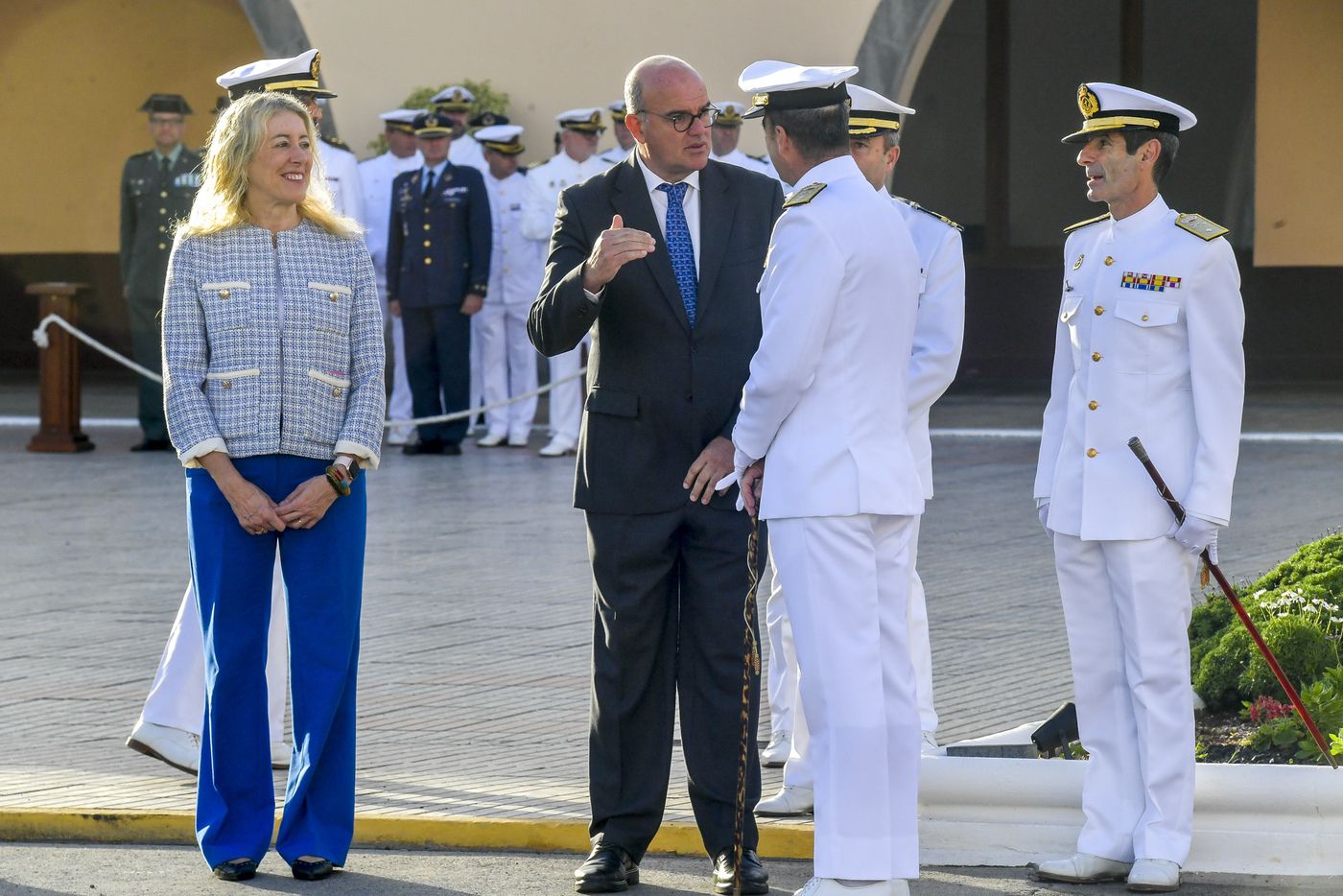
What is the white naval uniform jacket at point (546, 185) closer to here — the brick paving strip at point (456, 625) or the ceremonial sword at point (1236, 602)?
the brick paving strip at point (456, 625)

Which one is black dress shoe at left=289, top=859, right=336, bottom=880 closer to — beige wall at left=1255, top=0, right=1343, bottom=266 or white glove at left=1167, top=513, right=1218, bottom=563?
white glove at left=1167, top=513, right=1218, bottom=563

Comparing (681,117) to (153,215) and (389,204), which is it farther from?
(389,204)

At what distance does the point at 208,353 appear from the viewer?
502 centimetres

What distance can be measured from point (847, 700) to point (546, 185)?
10418mm

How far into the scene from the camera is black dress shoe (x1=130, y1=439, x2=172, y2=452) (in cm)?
1448

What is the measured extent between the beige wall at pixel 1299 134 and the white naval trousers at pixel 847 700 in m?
14.7

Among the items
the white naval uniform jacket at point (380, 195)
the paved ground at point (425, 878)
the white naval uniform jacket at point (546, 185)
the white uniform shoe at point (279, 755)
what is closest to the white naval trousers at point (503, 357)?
the white naval uniform jacket at point (546, 185)

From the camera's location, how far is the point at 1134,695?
4.84 m

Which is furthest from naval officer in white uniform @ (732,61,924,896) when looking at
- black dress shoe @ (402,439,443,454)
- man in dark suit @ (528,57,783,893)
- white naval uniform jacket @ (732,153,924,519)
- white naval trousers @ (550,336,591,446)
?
black dress shoe @ (402,439,443,454)

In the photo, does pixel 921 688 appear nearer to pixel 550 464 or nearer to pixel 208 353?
pixel 208 353

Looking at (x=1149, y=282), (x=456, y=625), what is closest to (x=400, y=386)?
(x=456, y=625)

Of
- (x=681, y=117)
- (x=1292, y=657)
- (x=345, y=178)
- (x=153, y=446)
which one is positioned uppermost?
(x=681, y=117)

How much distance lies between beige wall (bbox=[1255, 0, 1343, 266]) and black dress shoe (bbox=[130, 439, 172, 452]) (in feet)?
31.7

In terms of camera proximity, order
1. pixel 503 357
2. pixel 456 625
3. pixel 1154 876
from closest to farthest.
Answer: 1. pixel 1154 876
2. pixel 456 625
3. pixel 503 357
